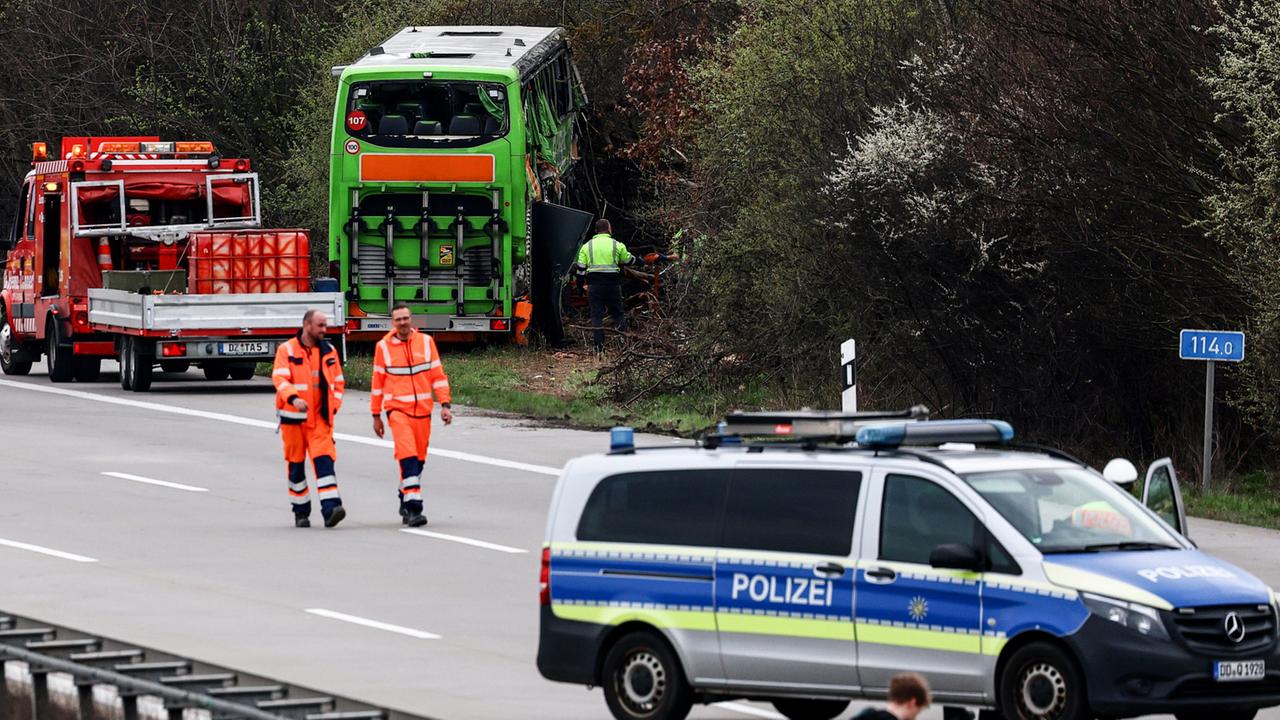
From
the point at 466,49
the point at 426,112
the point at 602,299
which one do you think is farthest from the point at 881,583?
the point at 466,49

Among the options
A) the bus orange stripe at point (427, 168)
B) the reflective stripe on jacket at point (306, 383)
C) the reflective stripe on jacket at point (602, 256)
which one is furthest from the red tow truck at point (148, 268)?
the reflective stripe on jacket at point (306, 383)

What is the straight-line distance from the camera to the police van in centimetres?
1009

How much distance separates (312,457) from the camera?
18047mm

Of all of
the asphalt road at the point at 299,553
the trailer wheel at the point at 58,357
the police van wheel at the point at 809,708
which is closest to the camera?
the police van wheel at the point at 809,708

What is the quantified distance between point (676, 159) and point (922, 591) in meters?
23.7

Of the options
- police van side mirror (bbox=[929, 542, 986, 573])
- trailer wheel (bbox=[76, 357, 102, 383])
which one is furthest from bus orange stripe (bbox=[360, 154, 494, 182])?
police van side mirror (bbox=[929, 542, 986, 573])

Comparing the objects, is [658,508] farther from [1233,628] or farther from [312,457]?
[312,457]

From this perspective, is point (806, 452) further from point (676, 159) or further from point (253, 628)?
point (676, 159)

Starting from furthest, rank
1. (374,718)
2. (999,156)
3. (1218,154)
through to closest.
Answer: (999,156) < (1218,154) < (374,718)

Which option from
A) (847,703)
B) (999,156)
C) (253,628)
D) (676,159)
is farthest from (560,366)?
(847,703)

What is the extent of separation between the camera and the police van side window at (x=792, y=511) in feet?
35.4

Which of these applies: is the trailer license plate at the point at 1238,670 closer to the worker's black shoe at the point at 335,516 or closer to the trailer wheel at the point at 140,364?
the worker's black shoe at the point at 335,516

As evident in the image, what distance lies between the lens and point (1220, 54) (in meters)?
20.6

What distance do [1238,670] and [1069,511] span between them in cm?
115
